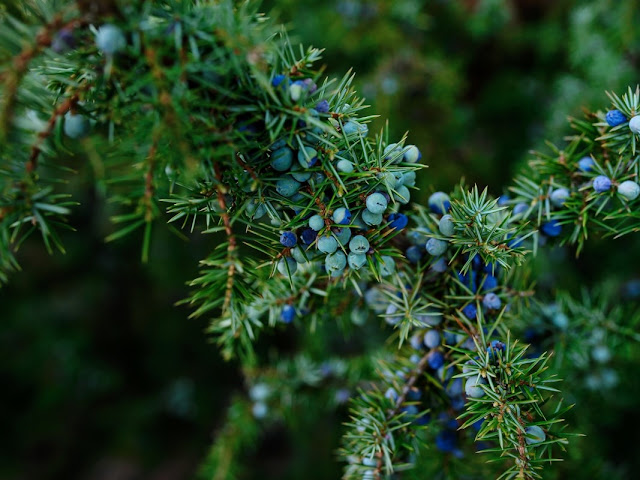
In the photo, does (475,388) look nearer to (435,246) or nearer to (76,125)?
(435,246)

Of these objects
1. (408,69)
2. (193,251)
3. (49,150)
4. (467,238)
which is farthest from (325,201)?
(193,251)

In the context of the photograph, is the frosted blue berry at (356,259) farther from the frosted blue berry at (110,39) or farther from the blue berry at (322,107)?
the frosted blue berry at (110,39)

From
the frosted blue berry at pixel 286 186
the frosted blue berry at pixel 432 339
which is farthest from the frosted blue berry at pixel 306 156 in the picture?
the frosted blue berry at pixel 432 339

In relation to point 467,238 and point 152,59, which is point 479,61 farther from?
point 152,59

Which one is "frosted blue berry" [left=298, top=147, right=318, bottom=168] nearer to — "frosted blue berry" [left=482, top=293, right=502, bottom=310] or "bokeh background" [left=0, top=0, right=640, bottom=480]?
"frosted blue berry" [left=482, top=293, right=502, bottom=310]

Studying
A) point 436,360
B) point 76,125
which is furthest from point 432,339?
point 76,125
